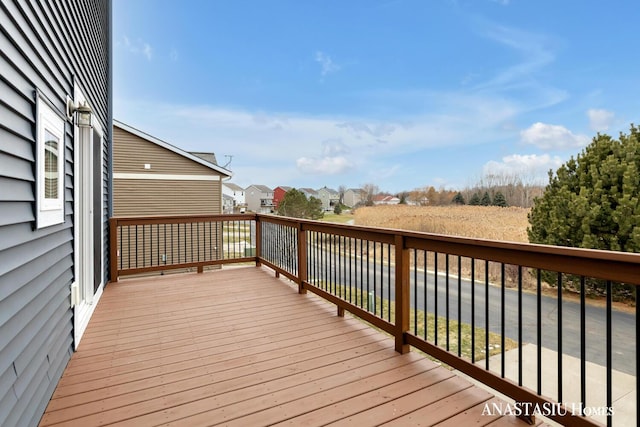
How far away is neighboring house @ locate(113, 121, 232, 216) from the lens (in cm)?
→ 977

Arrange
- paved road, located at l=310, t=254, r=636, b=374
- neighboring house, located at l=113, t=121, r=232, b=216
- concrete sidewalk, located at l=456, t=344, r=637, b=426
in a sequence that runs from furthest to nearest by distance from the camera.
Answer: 1. neighboring house, located at l=113, t=121, r=232, b=216
2. paved road, located at l=310, t=254, r=636, b=374
3. concrete sidewalk, located at l=456, t=344, r=637, b=426

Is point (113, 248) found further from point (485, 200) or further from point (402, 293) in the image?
point (485, 200)

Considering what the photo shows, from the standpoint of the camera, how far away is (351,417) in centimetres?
180

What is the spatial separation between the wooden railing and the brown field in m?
1.92

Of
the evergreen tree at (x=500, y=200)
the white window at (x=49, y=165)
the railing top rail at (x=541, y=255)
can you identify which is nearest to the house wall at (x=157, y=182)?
the white window at (x=49, y=165)

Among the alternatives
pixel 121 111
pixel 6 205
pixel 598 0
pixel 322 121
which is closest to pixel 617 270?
pixel 6 205

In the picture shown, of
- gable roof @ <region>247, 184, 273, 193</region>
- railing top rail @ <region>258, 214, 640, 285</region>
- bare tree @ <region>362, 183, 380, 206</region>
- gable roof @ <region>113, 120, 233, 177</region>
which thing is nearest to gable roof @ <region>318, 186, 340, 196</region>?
gable roof @ <region>247, 184, 273, 193</region>

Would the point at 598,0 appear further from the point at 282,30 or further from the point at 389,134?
the point at 389,134

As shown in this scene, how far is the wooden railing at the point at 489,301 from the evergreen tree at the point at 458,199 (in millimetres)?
8517

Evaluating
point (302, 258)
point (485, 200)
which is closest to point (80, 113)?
point (302, 258)

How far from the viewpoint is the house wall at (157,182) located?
978cm

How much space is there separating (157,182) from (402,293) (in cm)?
953

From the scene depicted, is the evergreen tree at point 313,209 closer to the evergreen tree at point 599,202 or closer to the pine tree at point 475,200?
the pine tree at point 475,200

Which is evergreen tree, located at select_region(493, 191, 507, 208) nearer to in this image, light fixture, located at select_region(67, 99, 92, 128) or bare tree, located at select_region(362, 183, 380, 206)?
bare tree, located at select_region(362, 183, 380, 206)
